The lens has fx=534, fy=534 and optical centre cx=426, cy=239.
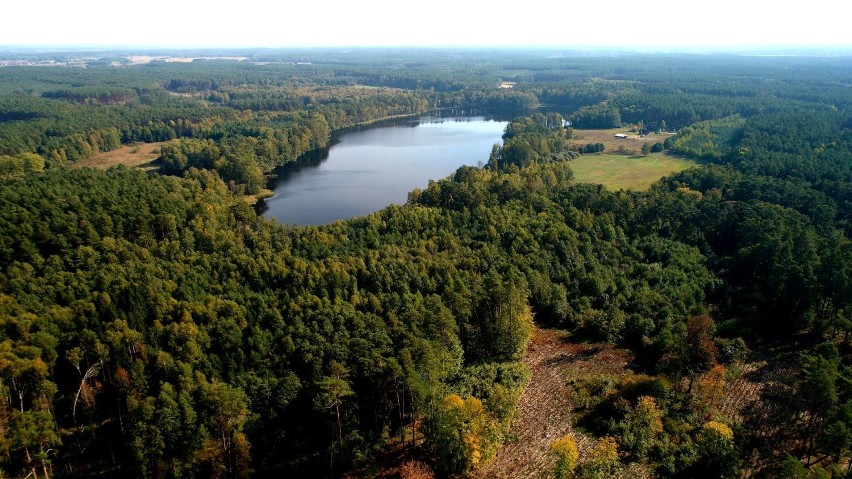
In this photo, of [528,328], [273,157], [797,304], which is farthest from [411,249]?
[273,157]

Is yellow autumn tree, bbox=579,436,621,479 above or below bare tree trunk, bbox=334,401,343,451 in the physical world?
below

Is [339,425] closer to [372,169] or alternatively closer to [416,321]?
[416,321]

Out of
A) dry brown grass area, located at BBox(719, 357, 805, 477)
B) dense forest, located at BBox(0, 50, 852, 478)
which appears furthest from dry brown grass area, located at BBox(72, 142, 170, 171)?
dry brown grass area, located at BBox(719, 357, 805, 477)

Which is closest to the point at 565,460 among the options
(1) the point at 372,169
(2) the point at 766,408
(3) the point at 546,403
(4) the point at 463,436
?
(4) the point at 463,436

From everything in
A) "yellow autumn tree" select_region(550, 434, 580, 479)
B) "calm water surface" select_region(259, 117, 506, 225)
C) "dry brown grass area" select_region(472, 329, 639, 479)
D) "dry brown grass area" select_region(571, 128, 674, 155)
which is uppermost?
"dry brown grass area" select_region(571, 128, 674, 155)

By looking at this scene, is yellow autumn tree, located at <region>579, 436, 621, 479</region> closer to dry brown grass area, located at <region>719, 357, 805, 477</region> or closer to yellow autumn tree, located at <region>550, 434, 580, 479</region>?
yellow autumn tree, located at <region>550, 434, 580, 479</region>
